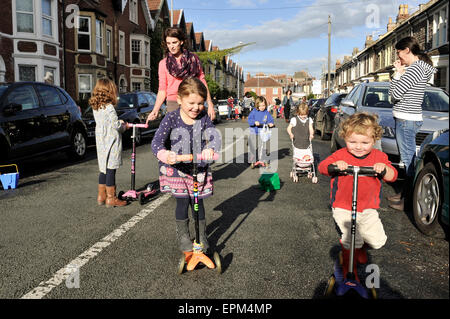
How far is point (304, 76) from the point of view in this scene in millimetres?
154750

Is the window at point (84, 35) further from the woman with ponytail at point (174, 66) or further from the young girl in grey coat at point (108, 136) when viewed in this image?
the woman with ponytail at point (174, 66)

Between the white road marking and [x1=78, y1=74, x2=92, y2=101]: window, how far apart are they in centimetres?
2109

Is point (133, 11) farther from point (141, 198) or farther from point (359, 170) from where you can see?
point (359, 170)

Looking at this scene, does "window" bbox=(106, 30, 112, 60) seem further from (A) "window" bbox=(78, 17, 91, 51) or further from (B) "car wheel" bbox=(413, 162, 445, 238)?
(B) "car wheel" bbox=(413, 162, 445, 238)

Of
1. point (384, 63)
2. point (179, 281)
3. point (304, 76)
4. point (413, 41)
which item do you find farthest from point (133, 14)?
point (304, 76)

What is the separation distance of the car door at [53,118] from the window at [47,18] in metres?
13.9

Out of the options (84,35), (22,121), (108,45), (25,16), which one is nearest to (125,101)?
(22,121)

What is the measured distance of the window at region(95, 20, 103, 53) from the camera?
1014 inches

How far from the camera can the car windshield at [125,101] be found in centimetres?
1358

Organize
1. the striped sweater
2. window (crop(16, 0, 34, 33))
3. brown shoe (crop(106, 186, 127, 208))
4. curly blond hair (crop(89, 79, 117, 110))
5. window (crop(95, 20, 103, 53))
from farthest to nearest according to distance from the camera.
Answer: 1. window (crop(95, 20, 103, 53))
2. window (crop(16, 0, 34, 33))
3. brown shoe (crop(106, 186, 127, 208))
4. curly blond hair (crop(89, 79, 117, 110))
5. the striped sweater

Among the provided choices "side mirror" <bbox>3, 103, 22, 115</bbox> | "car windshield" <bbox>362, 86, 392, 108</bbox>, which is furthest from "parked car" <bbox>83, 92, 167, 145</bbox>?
"car windshield" <bbox>362, 86, 392, 108</bbox>

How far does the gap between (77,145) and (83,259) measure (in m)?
6.68

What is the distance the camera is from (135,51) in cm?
3225
